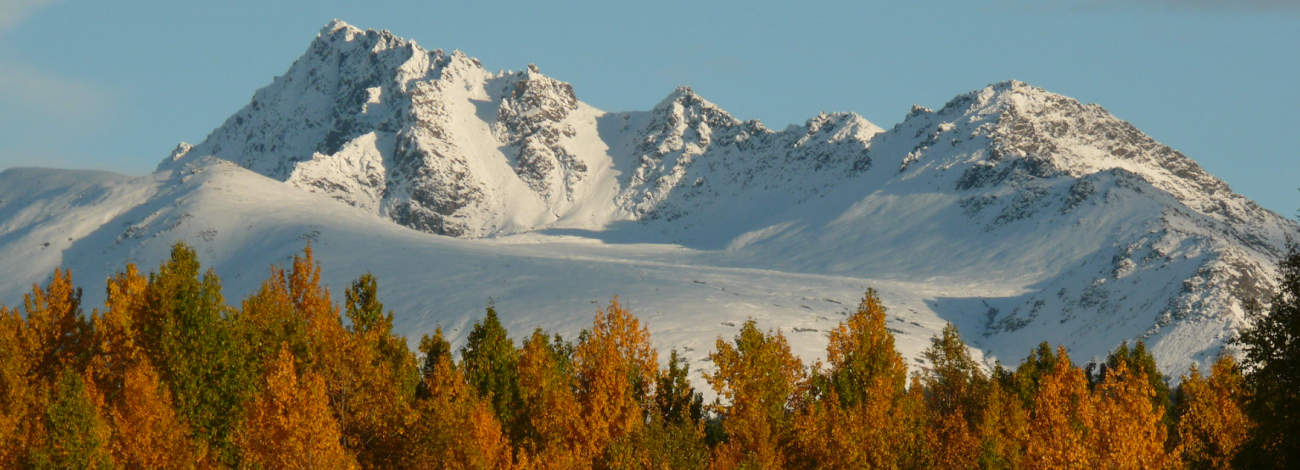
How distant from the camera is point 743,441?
204ft

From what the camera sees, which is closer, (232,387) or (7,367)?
(232,387)

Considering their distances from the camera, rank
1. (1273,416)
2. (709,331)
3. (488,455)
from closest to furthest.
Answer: (1273,416), (488,455), (709,331)

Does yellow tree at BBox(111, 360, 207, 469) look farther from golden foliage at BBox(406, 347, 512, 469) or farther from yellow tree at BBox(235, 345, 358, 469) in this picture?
golden foliage at BBox(406, 347, 512, 469)

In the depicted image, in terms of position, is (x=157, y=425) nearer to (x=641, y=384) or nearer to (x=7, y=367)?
(x=7, y=367)

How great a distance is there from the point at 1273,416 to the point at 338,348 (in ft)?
148

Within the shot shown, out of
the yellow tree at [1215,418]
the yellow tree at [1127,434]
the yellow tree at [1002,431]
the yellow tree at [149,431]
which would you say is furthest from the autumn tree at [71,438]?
the yellow tree at [1215,418]

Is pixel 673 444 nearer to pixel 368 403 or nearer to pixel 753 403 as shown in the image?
pixel 753 403

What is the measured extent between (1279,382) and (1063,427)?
→ 792cm

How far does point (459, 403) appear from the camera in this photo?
63781mm

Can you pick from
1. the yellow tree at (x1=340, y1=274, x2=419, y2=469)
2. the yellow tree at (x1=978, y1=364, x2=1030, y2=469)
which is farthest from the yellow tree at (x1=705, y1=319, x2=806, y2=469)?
the yellow tree at (x1=340, y1=274, x2=419, y2=469)

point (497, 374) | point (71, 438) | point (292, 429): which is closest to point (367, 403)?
point (292, 429)

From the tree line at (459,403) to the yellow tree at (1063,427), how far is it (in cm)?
25

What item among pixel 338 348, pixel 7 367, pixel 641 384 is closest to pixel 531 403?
pixel 641 384

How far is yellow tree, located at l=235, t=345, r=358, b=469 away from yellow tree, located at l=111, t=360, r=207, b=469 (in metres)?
5.23
